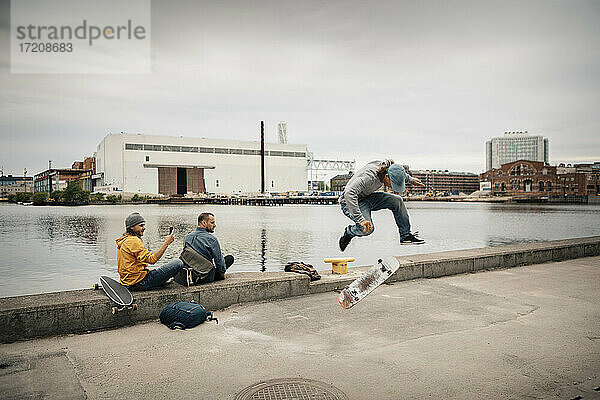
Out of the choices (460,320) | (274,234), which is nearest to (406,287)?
(460,320)

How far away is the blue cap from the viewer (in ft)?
16.5

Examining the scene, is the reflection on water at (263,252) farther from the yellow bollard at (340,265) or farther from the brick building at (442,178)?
the yellow bollard at (340,265)

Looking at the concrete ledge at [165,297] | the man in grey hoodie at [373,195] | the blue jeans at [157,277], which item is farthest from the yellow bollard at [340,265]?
the man in grey hoodie at [373,195]

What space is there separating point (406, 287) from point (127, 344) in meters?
6.15

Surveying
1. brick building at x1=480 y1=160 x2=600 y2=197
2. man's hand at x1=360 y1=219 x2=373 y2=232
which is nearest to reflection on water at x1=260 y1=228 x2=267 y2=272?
man's hand at x1=360 y1=219 x2=373 y2=232

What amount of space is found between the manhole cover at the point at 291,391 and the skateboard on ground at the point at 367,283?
4.08ft

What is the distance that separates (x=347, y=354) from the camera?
6.18 m

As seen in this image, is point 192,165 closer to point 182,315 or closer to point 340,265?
point 340,265

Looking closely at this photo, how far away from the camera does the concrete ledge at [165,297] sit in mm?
6672

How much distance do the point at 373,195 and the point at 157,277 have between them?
426 cm

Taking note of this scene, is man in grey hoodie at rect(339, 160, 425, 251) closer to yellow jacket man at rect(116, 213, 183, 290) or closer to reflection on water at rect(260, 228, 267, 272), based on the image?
yellow jacket man at rect(116, 213, 183, 290)

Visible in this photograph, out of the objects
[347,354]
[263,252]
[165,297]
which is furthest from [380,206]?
[263,252]

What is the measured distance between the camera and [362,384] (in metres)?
5.23

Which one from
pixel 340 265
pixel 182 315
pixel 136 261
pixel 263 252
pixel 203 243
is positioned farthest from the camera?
pixel 263 252
